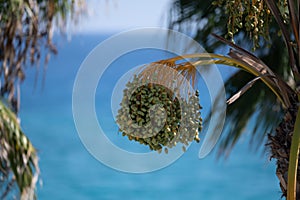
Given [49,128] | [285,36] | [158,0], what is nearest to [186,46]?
[285,36]

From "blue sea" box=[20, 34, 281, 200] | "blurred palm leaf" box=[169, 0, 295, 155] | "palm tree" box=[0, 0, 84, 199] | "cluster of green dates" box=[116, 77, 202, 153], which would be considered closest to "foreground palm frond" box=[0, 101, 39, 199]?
"palm tree" box=[0, 0, 84, 199]

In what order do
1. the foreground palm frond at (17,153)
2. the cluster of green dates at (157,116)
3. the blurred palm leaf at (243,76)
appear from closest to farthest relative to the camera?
1. the cluster of green dates at (157,116)
2. the foreground palm frond at (17,153)
3. the blurred palm leaf at (243,76)

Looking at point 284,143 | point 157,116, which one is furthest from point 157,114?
point 284,143

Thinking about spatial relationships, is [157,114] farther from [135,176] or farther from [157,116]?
[135,176]

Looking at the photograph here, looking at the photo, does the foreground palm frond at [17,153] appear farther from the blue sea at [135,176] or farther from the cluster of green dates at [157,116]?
the blue sea at [135,176]

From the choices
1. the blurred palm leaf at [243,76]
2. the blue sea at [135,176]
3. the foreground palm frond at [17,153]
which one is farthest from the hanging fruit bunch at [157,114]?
the blue sea at [135,176]

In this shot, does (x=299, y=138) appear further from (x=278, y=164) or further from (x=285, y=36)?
(x=285, y=36)
